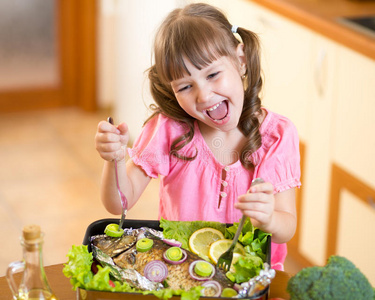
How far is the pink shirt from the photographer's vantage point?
1458 mm

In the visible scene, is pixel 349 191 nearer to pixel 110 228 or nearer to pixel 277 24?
pixel 277 24

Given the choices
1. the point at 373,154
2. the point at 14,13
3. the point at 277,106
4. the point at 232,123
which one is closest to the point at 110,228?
the point at 232,123

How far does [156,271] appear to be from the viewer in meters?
1.13

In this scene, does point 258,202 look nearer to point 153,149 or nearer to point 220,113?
point 220,113

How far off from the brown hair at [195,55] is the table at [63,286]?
0.33m

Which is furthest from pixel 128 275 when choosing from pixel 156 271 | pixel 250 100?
pixel 250 100

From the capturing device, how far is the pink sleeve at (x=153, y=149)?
1511 mm

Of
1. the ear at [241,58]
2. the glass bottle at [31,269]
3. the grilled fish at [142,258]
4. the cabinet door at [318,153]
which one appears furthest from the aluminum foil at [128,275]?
the cabinet door at [318,153]

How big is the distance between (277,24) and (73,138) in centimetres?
172

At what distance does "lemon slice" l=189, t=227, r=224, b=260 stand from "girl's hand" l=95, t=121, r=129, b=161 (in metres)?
0.23

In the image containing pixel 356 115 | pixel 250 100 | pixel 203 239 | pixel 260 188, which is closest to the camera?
pixel 260 188

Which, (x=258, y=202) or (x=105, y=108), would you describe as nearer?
(x=258, y=202)

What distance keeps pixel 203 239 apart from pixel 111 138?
265mm

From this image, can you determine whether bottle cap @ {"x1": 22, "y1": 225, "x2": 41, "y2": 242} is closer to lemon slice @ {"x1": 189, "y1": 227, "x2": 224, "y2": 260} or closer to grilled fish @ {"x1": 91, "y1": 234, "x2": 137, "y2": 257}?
grilled fish @ {"x1": 91, "y1": 234, "x2": 137, "y2": 257}
